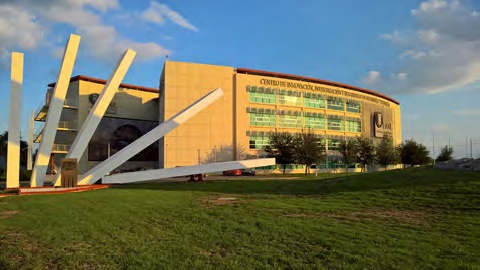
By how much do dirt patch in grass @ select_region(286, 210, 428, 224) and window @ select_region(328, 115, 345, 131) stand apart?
6003 cm

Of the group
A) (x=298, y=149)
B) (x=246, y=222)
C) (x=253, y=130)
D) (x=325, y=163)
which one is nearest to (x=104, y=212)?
(x=246, y=222)

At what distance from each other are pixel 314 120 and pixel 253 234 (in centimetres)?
6219

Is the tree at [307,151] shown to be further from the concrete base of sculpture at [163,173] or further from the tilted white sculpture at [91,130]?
the concrete base of sculpture at [163,173]

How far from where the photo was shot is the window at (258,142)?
62859 mm

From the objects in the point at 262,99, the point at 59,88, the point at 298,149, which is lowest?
the point at 298,149

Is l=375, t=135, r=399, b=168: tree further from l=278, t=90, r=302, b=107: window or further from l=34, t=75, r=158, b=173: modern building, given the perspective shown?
l=34, t=75, r=158, b=173: modern building

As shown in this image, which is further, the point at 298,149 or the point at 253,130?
the point at 253,130

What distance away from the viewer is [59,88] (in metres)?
28.4

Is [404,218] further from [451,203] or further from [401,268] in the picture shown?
[401,268]

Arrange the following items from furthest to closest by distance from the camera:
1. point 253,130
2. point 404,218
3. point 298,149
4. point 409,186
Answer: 1. point 253,130
2. point 298,149
3. point 409,186
4. point 404,218

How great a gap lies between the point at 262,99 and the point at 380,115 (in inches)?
1260

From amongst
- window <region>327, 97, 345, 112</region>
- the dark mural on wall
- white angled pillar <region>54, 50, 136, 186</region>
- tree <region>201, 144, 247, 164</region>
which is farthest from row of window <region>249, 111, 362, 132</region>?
white angled pillar <region>54, 50, 136, 186</region>

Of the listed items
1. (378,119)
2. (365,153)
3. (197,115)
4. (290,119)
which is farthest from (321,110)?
(197,115)

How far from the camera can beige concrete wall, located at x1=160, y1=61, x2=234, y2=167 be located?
5853 cm
